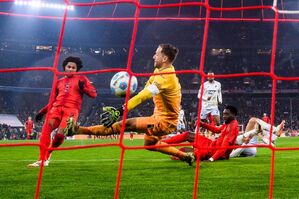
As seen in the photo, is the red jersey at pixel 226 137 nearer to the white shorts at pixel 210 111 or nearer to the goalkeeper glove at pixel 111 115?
the goalkeeper glove at pixel 111 115

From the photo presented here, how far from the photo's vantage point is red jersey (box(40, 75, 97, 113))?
5.82 m

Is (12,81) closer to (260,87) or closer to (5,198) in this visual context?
(260,87)

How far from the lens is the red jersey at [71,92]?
5.82 meters

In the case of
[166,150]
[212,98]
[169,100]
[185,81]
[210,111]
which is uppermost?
[185,81]

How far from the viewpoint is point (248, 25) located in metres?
31.8

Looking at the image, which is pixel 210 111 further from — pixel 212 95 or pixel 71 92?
pixel 71 92

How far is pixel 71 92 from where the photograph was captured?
5.87m

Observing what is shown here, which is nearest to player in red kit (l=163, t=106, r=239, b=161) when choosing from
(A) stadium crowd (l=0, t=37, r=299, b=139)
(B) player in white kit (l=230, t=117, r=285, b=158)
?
(B) player in white kit (l=230, t=117, r=285, b=158)

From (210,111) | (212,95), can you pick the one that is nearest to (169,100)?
(212,95)

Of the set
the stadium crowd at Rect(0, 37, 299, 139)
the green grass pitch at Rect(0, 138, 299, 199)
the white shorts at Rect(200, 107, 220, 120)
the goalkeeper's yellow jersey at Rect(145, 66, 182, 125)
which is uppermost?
the stadium crowd at Rect(0, 37, 299, 139)

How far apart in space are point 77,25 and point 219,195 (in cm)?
2969

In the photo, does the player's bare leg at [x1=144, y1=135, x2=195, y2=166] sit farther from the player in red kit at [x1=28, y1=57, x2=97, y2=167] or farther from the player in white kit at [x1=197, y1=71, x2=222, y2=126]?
the player in white kit at [x1=197, y1=71, x2=222, y2=126]

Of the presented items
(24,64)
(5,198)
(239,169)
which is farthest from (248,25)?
(5,198)

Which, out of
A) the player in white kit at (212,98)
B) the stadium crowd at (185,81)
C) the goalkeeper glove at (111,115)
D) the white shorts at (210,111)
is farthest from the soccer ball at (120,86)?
the stadium crowd at (185,81)
